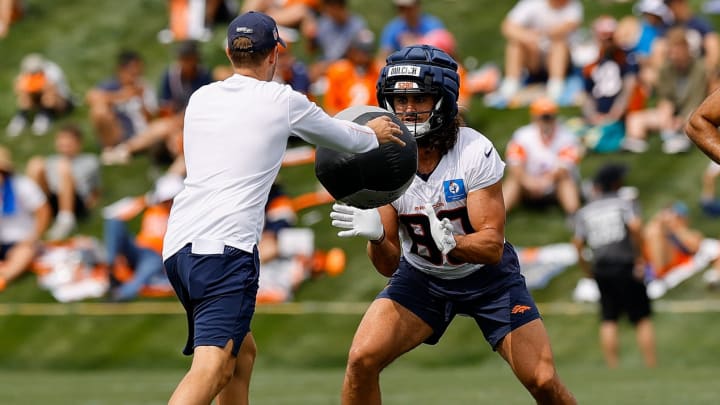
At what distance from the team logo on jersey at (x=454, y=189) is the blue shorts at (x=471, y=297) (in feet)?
1.29

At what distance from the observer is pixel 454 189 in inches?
246

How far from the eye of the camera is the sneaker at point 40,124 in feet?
58.0

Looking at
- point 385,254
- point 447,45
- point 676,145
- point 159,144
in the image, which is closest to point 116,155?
point 159,144

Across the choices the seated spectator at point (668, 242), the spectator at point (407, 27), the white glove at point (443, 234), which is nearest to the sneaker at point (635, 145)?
the seated spectator at point (668, 242)

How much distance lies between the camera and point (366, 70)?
586 inches

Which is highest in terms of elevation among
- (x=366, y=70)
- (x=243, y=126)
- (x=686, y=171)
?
(x=243, y=126)

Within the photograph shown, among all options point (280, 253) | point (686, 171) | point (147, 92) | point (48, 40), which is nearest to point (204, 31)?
point (147, 92)

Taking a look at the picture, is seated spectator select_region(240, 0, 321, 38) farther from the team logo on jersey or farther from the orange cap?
the team logo on jersey

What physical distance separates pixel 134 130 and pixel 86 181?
1.34 m

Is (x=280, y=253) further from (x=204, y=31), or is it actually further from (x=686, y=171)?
(x=204, y=31)

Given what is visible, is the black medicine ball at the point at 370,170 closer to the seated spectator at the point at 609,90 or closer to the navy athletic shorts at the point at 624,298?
the navy athletic shorts at the point at 624,298

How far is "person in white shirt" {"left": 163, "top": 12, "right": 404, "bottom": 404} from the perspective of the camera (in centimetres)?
572

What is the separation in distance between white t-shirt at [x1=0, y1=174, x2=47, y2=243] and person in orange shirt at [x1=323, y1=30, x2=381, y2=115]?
3338mm

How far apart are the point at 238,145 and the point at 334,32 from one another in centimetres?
1065
